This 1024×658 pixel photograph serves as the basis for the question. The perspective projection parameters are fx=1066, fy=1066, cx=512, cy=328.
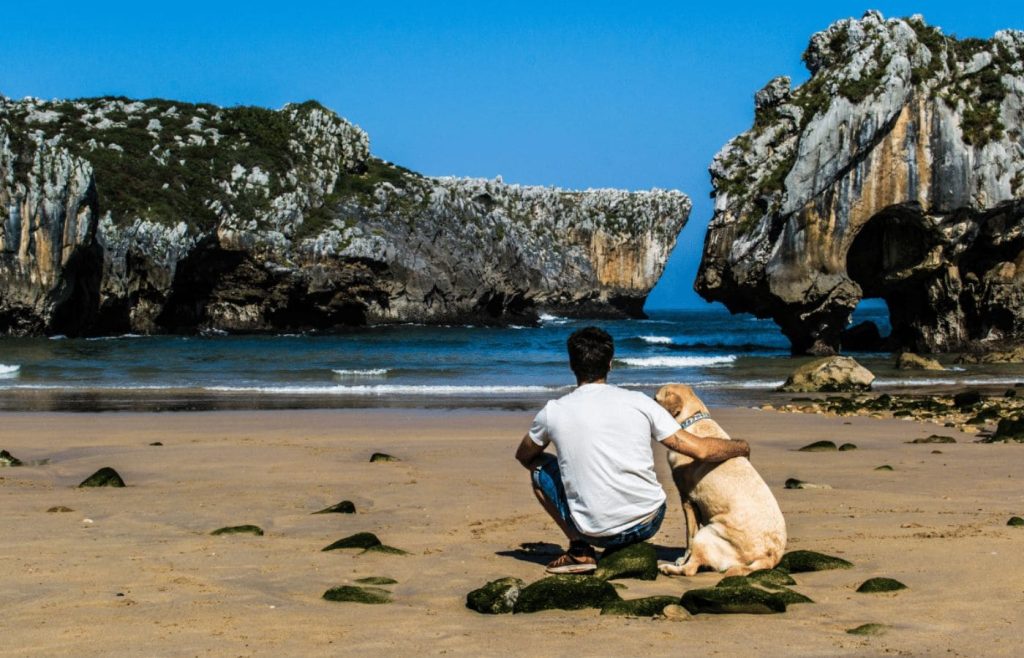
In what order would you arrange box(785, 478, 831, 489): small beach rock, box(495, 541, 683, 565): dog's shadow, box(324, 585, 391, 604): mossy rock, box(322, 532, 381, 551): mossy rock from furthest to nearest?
box(785, 478, 831, 489): small beach rock, box(322, 532, 381, 551): mossy rock, box(495, 541, 683, 565): dog's shadow, box(324, 585, 391, 604): mossy rock

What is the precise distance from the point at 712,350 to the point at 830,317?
1065cm

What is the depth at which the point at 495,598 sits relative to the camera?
4871 millimetres

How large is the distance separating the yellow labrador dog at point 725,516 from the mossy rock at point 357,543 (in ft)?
5.90

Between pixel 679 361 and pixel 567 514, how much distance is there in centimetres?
3208

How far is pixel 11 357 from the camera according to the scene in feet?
115

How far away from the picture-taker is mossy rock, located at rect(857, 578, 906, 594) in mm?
5203

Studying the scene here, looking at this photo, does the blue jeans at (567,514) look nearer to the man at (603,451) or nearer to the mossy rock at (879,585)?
the man at (603,451)

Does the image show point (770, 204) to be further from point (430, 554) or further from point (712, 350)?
point (430, 554)

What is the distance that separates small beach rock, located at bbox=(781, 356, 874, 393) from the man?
18.1 meters

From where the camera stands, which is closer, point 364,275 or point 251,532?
point 251,532

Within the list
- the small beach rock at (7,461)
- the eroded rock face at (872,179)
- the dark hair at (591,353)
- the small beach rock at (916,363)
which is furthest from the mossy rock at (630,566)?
the eroded rock face at (872,179)

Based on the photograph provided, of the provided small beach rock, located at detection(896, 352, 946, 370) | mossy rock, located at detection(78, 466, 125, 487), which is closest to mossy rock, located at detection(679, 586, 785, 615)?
mossy rock, located at detection(78, 466, 125, 487)

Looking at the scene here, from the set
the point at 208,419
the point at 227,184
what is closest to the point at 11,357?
the point at 208,419

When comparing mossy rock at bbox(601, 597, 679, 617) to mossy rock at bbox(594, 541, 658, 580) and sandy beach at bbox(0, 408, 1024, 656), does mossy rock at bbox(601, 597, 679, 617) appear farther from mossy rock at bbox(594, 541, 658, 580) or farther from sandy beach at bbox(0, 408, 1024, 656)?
mossy rock at bbox(594, 541, 658, 580)
